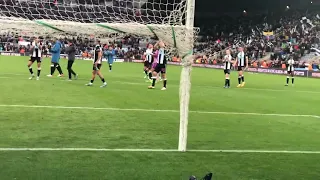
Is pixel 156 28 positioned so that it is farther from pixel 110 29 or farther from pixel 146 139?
pixel 146 139

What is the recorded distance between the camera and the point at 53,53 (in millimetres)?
22406

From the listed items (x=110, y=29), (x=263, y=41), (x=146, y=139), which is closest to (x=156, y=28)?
(x=110, y=29)

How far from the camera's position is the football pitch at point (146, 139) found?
6.54m

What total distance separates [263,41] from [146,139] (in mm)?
48910

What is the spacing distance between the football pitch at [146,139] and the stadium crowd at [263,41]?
105 feet

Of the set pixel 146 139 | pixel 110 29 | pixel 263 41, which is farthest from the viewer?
pixel 263 41

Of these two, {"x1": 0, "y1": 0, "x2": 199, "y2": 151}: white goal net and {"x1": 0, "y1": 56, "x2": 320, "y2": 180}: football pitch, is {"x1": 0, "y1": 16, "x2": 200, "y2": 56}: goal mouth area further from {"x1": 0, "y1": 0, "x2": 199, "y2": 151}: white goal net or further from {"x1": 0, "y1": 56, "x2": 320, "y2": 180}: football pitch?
{"x1": 0, "y1": 56, "x2": 320, "y2": 180}: football pitch

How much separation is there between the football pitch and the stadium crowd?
32.1 metres

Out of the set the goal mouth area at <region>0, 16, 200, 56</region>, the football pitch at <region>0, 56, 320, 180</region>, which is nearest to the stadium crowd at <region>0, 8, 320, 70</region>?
the football pitch at <region>0, 56, 320, 180</region>

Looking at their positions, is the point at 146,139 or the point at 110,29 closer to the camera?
the point at 110,29

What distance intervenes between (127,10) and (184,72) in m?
2.89

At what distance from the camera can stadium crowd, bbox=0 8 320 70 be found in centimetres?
4884

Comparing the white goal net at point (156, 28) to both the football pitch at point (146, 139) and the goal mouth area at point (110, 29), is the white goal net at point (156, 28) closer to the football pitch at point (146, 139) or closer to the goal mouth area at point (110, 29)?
the goal mouth area at point (110, 29)

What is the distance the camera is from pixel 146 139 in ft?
28.5
